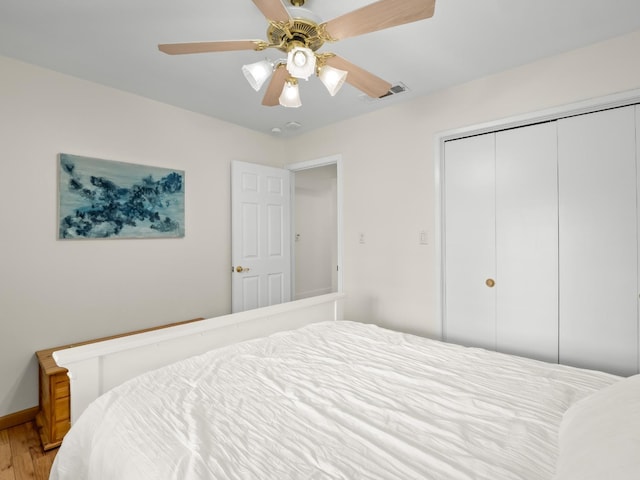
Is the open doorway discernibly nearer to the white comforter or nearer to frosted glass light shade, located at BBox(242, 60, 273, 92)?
frosted glass light shade, located at BBox(242, 60, 273, 92)

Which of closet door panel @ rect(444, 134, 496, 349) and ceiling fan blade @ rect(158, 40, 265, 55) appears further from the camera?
closet door panel @ rect(444, 134, 496, 349)

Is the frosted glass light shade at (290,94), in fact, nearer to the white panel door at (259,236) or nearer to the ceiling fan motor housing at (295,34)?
the ceiling fan motor housing at (295,34)

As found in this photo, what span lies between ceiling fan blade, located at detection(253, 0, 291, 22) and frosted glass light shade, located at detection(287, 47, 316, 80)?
0.42 feet

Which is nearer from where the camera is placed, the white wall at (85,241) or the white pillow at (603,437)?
the white pillow at (603,437)

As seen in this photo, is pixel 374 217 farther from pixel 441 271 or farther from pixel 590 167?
pixel 590 167

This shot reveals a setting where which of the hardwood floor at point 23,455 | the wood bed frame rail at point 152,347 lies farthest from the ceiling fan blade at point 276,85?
the hardwood floor at point 23,455

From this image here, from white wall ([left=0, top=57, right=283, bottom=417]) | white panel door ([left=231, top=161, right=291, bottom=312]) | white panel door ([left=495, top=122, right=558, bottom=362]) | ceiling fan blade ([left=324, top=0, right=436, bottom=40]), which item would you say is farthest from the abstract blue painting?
white panel door ([left=495, top=122, right=558, bottom=362])

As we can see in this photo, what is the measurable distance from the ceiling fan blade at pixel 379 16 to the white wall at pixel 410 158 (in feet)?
4.98

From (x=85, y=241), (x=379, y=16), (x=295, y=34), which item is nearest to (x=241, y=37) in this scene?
(x=295, y=34)

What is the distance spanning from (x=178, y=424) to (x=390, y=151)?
2.70 meters

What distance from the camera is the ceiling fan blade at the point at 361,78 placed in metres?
1.62

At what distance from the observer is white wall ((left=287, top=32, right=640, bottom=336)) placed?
2145 millimetres

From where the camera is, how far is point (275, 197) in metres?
3.78

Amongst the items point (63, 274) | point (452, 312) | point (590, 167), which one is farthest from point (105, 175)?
point (590, 167)
